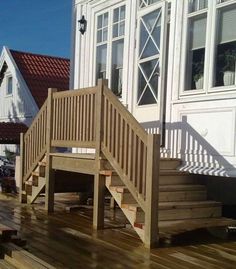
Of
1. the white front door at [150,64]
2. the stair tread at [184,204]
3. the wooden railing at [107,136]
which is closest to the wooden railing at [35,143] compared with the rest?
the wooden railing at [107,136]

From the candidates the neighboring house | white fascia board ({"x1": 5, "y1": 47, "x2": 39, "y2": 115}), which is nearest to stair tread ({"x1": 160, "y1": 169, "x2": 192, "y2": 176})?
the neighboring house

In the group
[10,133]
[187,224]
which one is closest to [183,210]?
[187,224]

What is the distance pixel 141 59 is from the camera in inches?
332

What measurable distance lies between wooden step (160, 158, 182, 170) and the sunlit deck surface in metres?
1.03

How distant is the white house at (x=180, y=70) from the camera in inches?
260

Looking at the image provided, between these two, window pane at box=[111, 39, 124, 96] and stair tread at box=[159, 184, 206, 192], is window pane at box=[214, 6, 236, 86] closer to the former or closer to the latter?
stair tread at box=[159, 184, 206, 192]

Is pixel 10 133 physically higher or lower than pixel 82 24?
lower

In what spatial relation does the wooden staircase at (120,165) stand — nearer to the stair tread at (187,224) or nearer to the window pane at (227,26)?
the stair tread at (187,224)

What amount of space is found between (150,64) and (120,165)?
2559mm

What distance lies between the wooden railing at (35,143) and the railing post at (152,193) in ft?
10.7

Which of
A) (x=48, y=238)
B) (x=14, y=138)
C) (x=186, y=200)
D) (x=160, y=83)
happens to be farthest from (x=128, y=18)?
(x=14, y=138)

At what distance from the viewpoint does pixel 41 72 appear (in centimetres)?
2064

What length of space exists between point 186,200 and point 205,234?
20.4 inches

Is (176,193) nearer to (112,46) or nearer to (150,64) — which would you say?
(150,64)
